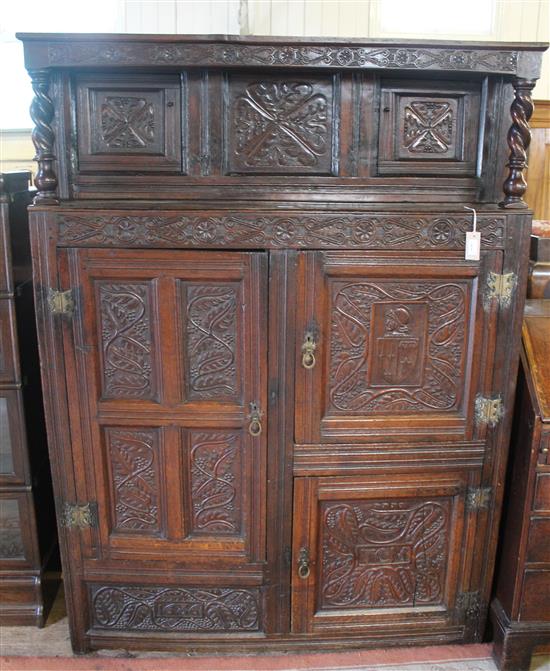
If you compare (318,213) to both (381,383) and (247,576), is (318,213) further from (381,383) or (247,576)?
(247,576)

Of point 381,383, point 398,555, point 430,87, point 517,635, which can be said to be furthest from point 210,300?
point 517,635

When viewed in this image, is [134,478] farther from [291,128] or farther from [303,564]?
[291,128]

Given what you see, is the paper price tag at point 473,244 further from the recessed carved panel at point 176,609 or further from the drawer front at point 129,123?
the recessed carved panel at point 176,609

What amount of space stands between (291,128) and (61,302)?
2.52 feet

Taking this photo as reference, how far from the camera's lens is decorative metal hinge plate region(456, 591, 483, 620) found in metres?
1.82

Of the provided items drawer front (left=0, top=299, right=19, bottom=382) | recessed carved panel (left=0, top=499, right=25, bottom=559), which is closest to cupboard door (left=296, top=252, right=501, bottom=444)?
drawer front (left=0, top=299, right=19, bottom=382)

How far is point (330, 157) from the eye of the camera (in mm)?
1602

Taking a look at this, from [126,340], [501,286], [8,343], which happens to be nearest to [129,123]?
[126,340]

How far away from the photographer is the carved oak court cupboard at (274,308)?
1.54m

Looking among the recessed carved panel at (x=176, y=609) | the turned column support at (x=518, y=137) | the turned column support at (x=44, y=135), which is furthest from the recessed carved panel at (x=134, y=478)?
the turned column support at (x=518, y=137)

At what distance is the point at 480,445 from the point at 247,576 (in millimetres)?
782

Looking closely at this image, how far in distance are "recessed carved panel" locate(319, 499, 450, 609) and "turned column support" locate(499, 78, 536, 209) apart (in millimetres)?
902

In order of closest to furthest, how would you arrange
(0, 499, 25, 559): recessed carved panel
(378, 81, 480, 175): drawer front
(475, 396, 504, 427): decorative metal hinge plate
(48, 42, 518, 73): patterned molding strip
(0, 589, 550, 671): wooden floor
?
1. (48, 42, 518, 73): patterned molding strip
2. (378, 81, 480, 175): drawer front
3. (475, 396, 504, 427): decorative metal hinge plate
4. (0, 589, 550, 671): wooden floor
5. (0, 499, 25, 559): recessed carved panel

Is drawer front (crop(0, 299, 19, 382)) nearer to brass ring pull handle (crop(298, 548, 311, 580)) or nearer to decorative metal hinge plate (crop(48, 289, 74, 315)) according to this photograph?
decorative metal hinge plate (crop(48, 289, 74, 315))
